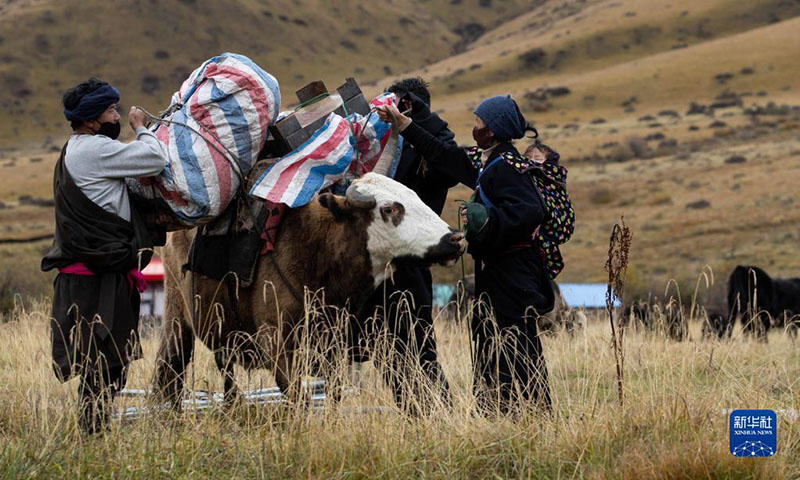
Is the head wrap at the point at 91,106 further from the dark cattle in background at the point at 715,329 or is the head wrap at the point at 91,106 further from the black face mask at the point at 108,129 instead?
the dark cattle in background at the point at 715,329

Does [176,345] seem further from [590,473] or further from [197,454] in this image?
[590,473]

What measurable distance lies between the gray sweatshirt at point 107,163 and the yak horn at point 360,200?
1.22 meters

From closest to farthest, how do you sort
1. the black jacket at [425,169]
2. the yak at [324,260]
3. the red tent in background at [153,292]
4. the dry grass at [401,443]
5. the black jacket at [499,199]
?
the dry grass at [401,443], the black jacket at [499,199], the yak at [324,260], the black jacket at [425,169], the red tent in background at [153,292]

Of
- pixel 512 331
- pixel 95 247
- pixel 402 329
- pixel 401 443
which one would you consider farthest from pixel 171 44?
pixel 401 443

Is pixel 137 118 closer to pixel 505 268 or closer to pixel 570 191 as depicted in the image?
pixel 505 268

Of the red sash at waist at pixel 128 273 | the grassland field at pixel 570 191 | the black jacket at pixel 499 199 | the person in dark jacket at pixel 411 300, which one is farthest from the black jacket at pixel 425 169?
the red sash at waist at pixel 128 273

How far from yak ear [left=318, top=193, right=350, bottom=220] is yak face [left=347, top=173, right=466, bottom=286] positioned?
9 cm

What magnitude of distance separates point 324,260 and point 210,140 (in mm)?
1097

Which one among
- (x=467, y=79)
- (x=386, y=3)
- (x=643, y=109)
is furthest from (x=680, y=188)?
(x=386, y=3)

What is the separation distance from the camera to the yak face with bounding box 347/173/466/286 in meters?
6.14

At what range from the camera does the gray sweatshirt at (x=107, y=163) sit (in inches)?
228

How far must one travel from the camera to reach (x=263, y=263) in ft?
21.6

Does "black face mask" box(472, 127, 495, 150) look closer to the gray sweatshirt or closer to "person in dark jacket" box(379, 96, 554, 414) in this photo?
"person in dark jacket" box(379, 96, 554, 414)

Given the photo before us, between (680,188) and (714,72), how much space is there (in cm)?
6291
